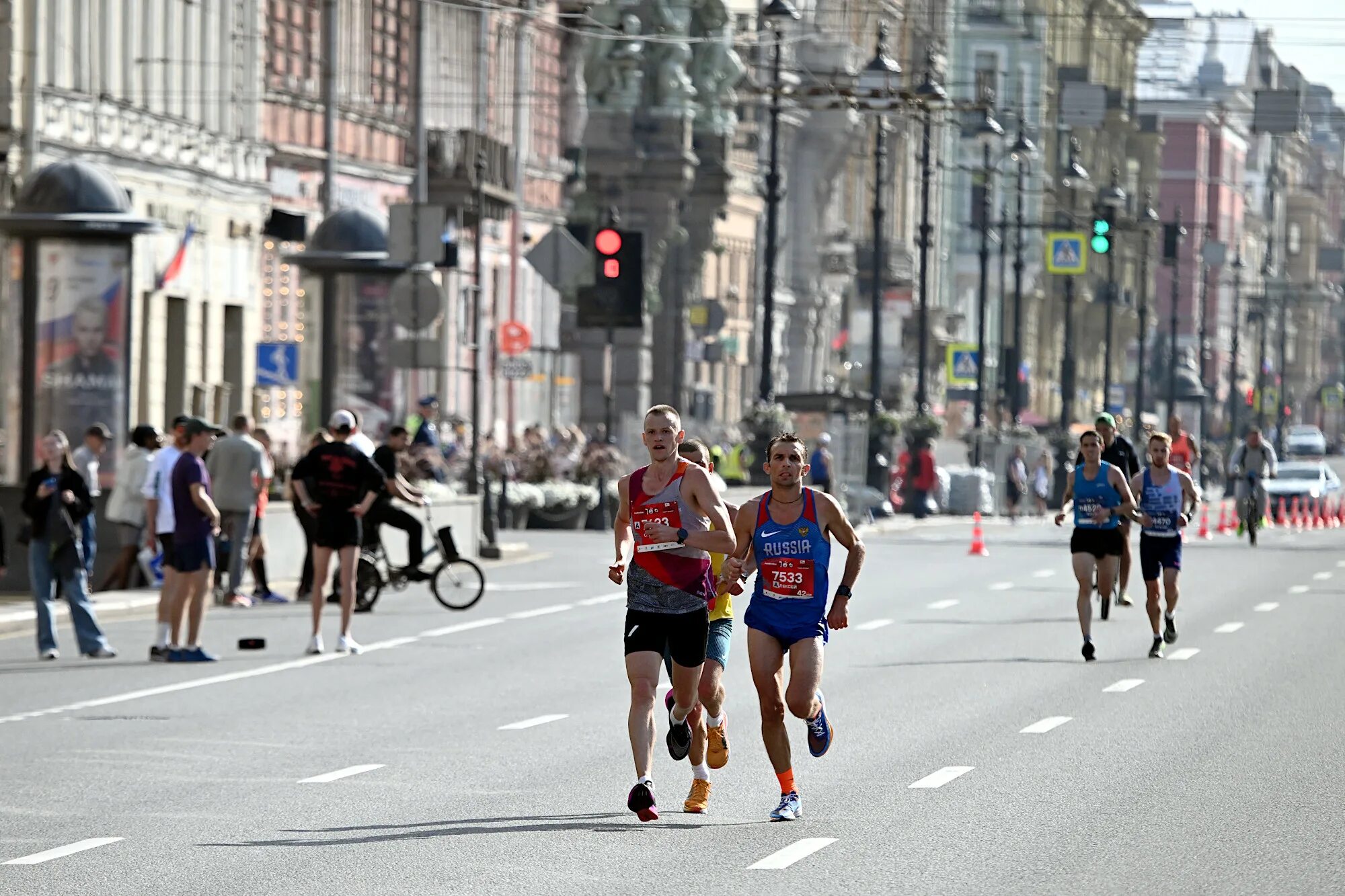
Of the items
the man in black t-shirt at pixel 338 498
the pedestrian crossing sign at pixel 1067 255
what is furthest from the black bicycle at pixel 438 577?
the pedestrian crossing sign at pixel 1067 255

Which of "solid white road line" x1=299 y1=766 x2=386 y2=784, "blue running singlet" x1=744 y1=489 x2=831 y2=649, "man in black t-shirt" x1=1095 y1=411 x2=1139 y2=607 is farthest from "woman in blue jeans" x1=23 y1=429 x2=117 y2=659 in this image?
"blue running singlet" x1=744 y1=489 x2=831 y2=649

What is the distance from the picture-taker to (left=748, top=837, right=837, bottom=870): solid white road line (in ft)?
36.9

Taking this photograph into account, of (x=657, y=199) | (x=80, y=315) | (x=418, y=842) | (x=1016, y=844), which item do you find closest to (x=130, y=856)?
(x=418, y=842)

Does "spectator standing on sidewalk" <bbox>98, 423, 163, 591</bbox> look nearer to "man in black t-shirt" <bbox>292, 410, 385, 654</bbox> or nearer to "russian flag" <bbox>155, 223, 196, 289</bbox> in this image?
"man in black t-shirt" <bbox>292, 410, 385, 654</bbox>

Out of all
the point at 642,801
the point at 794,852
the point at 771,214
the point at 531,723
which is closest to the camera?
the point at 794,852

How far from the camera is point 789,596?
40.7 ft

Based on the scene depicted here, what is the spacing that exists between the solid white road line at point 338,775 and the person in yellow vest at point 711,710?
6.30 feet

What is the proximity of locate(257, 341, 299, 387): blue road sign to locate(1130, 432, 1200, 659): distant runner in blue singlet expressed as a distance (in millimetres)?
18946

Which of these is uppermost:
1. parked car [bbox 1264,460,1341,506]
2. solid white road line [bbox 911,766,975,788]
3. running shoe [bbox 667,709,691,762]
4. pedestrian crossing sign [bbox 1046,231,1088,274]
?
pedestrian crossing sign [bbox 1046,231,1088,274]

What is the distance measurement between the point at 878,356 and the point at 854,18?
3688 centimetres

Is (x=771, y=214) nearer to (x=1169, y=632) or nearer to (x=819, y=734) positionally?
(x=1169, y=632)

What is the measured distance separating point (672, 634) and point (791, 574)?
20.9 inches

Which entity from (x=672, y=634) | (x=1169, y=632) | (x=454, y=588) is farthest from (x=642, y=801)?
(x=454, y=588)

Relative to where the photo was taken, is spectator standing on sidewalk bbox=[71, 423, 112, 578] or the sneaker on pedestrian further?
spectator standing on sidewalk bbox=[71, 423, 112, 578]
